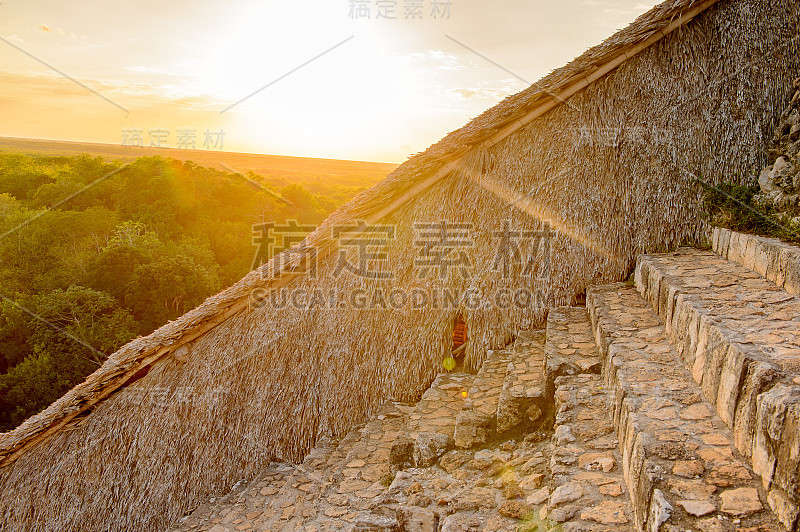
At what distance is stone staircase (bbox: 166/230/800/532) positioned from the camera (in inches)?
67.9

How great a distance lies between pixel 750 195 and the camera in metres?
4.13

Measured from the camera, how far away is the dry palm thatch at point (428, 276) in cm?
431

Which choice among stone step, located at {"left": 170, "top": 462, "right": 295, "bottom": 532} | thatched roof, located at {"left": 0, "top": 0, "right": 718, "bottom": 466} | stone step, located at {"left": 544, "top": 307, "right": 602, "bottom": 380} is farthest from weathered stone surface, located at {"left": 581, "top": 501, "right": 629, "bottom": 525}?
thatched roof, located at {"left": 0, "top": 0, "right": 718, "bottom": 466}

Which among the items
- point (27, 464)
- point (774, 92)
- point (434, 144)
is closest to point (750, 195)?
point (774, 92)

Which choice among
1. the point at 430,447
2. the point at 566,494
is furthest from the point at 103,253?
the point at 566,494

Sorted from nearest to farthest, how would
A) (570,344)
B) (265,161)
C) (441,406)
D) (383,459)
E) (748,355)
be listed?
(748,355), (570,344), (383,459), (441,406), (265,161)

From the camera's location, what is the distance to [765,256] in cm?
290

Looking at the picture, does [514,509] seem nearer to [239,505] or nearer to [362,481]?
[362,481]

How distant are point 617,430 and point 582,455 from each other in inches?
9.0

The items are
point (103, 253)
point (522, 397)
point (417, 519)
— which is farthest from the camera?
point (103, 253)

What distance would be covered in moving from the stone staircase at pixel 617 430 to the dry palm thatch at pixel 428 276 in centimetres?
55

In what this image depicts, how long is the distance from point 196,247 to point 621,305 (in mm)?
26276

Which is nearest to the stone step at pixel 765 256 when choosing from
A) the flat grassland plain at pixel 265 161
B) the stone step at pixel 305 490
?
the stone step at pixel 305 490

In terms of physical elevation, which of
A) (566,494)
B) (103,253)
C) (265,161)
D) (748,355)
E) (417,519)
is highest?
→ (265,161)
